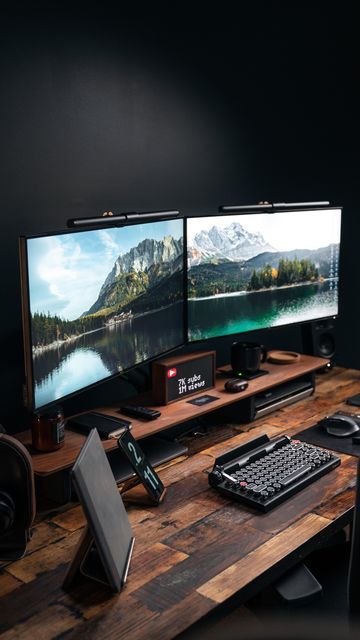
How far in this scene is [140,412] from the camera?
199cm

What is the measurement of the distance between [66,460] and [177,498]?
12.0 inches

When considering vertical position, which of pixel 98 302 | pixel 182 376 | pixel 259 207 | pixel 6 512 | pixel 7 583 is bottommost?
pixel 7 583

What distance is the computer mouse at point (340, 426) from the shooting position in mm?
2104

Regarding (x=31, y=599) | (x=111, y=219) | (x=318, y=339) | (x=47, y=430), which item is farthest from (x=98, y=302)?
(x=318, y=339)

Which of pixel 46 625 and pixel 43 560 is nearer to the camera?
pixel 46 625

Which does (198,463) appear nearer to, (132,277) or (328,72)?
(132,277)

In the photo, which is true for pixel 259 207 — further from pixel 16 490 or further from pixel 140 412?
pixel 16 490

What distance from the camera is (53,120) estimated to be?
1.94 m

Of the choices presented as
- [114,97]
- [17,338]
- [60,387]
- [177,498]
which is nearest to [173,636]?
[177,498]

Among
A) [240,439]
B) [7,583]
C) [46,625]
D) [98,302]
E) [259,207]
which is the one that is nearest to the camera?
[46,625]

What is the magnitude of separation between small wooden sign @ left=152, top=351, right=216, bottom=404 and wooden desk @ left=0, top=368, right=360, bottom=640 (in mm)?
266

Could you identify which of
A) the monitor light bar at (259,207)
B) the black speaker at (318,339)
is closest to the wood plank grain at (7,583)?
the monitor light bar at (259,207)

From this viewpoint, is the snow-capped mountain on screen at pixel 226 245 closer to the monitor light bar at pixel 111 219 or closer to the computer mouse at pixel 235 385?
the monitor light bar at pixel 111 219

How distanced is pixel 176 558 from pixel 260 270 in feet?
4.45
